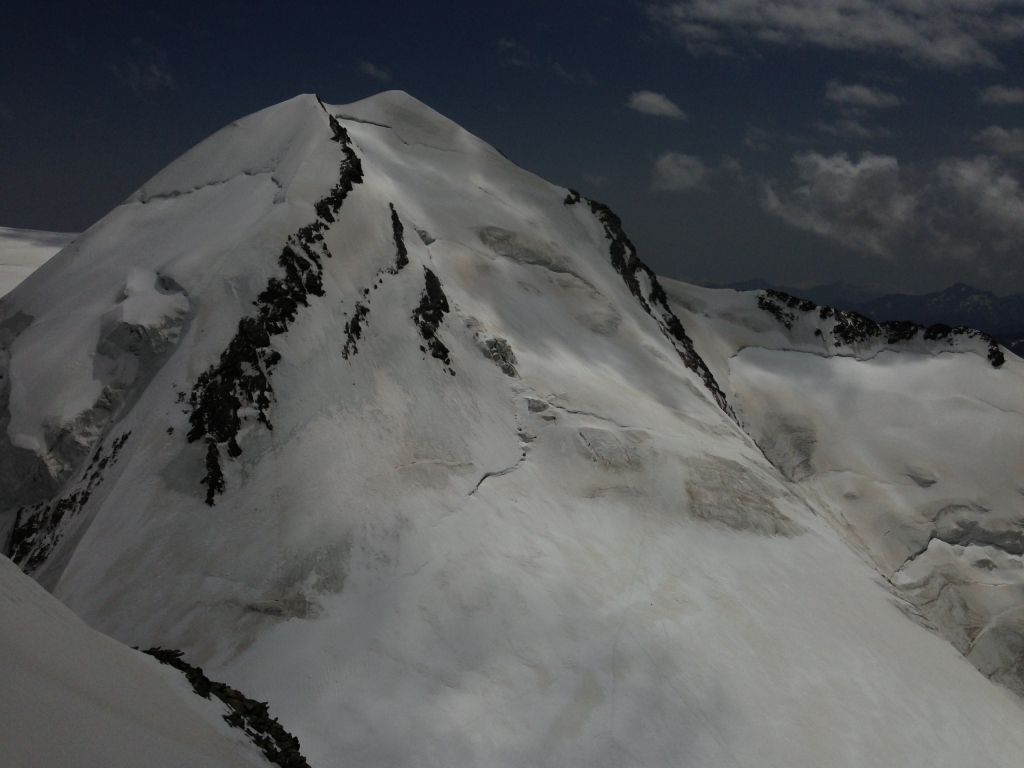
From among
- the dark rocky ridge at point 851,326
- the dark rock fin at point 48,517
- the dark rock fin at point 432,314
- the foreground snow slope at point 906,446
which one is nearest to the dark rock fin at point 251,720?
the dark rock fin at point 48,517

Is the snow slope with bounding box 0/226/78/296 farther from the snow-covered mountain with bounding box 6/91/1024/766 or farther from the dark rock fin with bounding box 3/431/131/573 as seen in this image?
the dark rock fin with bounding box 3/431/131/573

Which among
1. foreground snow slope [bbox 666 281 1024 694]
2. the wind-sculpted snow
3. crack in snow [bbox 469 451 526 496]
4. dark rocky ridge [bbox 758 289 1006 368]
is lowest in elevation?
foreground snow slope [bbox 666 281 1024 694]

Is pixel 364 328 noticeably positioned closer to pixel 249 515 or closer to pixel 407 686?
pixel 249 515

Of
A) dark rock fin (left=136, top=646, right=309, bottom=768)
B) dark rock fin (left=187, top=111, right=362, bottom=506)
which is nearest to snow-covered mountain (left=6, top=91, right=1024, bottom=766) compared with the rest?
dark rock fin (left=187, top=111, right=362, bottom=506)

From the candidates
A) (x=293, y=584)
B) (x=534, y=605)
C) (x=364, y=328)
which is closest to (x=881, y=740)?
(x=534, y=605)

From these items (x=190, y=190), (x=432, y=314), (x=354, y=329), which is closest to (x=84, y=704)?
(x=354, y=329)

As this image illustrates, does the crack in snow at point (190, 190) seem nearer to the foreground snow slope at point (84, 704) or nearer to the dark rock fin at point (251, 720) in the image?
the dark rock fin at point (251, 720)

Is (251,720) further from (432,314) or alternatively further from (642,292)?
(642,292)
